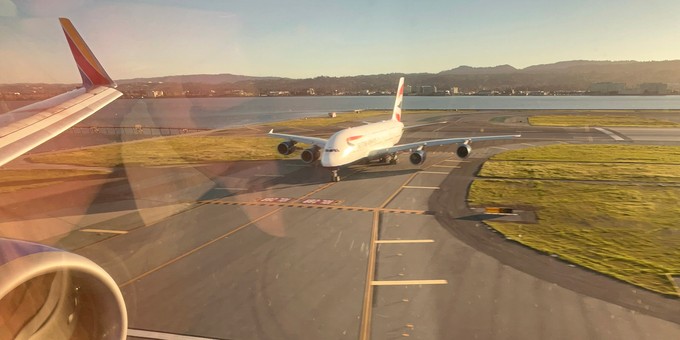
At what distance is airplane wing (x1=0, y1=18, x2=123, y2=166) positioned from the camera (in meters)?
10.5

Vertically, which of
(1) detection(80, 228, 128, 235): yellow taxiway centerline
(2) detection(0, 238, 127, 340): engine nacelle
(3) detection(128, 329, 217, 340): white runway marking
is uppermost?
(2) detection(0, 238, 127, 340): engine nacelle

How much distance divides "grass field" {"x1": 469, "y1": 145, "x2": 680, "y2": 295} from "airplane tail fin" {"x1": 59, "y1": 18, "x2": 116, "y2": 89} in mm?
20299

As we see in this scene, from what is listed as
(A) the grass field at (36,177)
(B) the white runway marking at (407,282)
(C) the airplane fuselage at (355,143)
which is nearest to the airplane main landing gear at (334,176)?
(C) the airplane fuselage at (355,143)

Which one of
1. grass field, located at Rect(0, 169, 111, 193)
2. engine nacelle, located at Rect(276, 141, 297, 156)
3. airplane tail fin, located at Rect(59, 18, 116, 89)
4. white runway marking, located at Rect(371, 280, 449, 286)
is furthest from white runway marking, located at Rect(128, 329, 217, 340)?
engine nacelle, located at Rect(276, 141, 297, 156)

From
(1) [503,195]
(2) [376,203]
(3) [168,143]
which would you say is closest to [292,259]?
(2) [376,203]

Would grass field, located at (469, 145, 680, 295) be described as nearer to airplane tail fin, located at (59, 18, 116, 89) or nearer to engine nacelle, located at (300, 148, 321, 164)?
engine nacelle, located at (300, 148, 321, 164)

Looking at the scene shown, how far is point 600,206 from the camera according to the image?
2589 cm

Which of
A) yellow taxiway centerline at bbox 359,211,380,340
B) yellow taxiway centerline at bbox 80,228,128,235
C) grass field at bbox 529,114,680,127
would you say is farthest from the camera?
grass field at bbox 529,114,680,127

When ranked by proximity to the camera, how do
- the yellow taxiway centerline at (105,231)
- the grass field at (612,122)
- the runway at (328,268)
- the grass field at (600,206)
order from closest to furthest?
the runway at (328,268)
the grass field at (600,206)
the yellow taxiway centerline at (105,231)
the grass field at (612,122)

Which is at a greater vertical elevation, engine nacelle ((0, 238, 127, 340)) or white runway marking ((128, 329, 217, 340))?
engine nacelle ((0, 238, 127, 340))

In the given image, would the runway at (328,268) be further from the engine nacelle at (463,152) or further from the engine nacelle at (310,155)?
the engine nacelle at (310,155)

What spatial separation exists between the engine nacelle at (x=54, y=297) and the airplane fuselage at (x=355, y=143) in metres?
27.4

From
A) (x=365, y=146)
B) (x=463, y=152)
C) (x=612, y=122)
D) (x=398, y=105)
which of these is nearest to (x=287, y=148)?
(x=365, y=146)

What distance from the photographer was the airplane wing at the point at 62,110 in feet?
34.6
